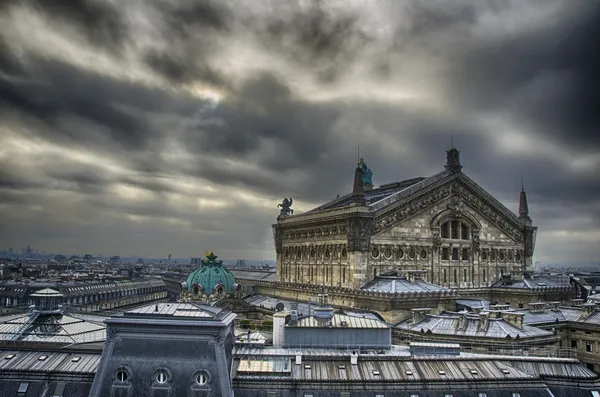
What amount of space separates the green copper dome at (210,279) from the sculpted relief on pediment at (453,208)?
2465cm

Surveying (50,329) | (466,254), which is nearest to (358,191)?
(466,254)

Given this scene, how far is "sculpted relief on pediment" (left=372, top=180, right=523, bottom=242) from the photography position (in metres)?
80.4

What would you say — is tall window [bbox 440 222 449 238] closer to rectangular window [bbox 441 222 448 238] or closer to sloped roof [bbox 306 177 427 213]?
rectangular window [bbox 441 222 448 238]

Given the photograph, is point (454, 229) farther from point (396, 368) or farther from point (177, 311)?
point (177, 311)

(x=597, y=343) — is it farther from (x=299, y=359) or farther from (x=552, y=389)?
(x=299, y=359)

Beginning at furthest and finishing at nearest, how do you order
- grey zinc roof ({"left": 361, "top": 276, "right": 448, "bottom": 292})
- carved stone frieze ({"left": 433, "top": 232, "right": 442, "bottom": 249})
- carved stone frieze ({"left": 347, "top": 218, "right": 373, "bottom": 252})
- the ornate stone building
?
carved stone frieze ({"left": 433, "top": 232, "right": 442, "bottom": 249})
the ornate stone building
carved stone frieze ({"left": 347, "top": 218, "right": 373, "bottom": 252})
grey zinc roof ({"left": 361, "top": 276, "right": 448, "bottom": 292})

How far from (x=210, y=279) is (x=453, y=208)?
36.2m

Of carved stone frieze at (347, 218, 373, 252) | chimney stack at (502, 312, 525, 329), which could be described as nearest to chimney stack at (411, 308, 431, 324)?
chimney stack at (502, 312, 525, 329)

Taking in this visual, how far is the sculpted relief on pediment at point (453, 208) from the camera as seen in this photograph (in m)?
80.4

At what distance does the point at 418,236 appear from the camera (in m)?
82.8

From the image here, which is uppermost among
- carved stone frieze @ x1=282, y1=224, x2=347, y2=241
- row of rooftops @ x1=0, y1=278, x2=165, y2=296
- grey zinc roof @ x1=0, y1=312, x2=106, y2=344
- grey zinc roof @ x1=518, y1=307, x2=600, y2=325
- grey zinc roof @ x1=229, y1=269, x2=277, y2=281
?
carved stone frieze @ x1=282, y1=224, x2=347, y2=241

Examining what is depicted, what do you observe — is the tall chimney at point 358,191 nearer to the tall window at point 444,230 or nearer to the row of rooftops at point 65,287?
the tall window at point 444,230

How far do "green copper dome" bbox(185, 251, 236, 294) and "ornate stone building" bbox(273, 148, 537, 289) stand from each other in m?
11.5

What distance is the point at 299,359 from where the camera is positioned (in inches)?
1649
